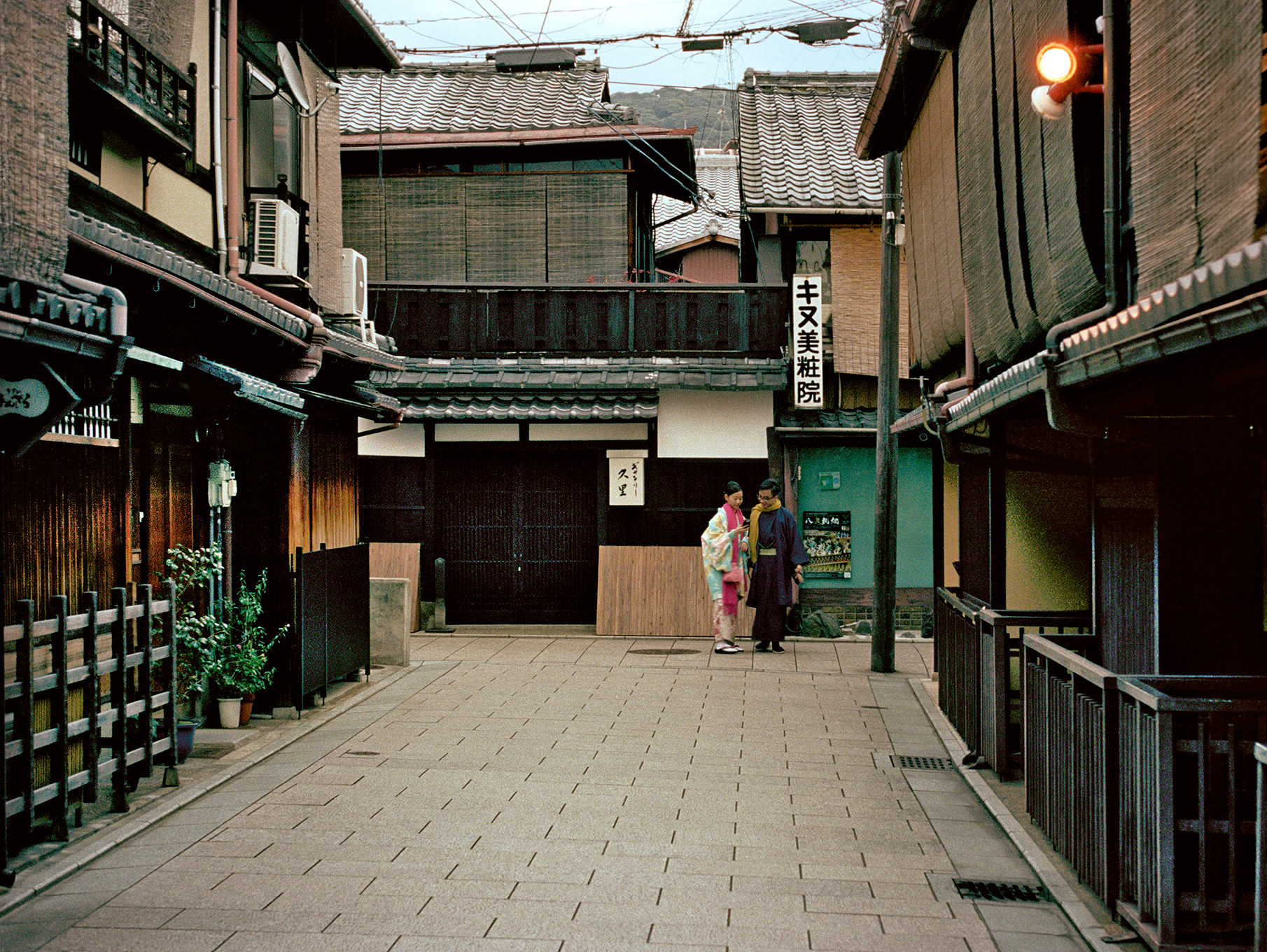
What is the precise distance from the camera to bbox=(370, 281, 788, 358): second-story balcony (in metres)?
19.4

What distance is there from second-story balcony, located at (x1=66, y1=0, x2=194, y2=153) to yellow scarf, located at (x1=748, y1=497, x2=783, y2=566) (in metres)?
9.61

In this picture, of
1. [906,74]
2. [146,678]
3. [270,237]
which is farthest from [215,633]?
[906,74]

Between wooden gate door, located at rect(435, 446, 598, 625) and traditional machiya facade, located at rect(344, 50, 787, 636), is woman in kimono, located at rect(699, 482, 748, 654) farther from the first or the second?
wooden gate door, located at rect(435, 446, 598, 625)

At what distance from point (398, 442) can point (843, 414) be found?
7.79 meters

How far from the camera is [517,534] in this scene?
64.3ft

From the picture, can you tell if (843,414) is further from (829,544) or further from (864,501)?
(829,544)

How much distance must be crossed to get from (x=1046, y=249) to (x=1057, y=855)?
13.4 ft

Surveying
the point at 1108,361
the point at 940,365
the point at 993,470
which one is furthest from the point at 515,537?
the point at 1108,361

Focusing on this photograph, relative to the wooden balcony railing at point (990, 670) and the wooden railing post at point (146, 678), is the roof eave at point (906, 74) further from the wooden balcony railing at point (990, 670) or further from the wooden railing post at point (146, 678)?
the wooden railing post at point (146, 678)

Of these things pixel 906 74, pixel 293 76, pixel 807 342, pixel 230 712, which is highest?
pixel 293 76

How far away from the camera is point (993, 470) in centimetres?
995

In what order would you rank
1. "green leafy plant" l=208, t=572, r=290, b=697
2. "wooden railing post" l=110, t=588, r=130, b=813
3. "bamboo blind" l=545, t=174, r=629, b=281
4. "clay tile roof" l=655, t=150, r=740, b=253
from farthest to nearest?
"clay tile roof" l=655, t=150, r=740, b=253
"bamboo blind" l=545, t=174, r=629, b=281
"green leafy plant" l=208, t=572, r=290, b=697
"wooden railing post" l=110, t=588, r=130, b=813

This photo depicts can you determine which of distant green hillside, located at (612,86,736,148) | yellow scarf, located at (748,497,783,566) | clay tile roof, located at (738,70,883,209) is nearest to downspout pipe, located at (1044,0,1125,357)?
yellow scarf, located at (748,497,783,566)

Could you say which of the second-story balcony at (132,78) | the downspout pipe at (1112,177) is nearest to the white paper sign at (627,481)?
the second-story balcony at (132,78)
